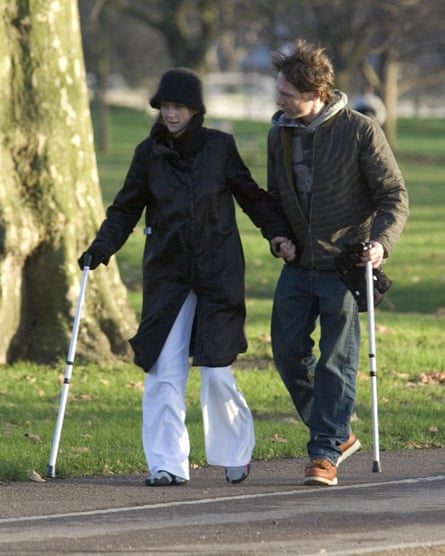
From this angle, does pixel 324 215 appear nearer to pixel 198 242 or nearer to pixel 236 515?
pixel 198 242

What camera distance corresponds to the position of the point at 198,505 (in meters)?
7.06

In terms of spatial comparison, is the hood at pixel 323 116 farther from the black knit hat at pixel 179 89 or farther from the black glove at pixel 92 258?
the black glove at pixel 92 258

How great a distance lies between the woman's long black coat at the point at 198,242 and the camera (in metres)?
7.61

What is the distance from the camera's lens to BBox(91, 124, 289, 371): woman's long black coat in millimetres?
7609

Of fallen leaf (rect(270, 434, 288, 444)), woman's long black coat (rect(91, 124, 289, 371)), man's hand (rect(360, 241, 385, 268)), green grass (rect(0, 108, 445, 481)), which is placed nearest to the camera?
man's hand (rect(360, 241, 385, 268))

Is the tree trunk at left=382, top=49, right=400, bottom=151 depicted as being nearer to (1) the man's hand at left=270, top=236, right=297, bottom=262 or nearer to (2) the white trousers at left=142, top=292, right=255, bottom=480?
(1) the man's hand at left=270, top=236, right=297, bottom=262

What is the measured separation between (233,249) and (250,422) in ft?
2.86

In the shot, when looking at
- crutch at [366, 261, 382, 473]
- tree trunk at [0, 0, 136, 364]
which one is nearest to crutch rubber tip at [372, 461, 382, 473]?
crutch at [366, 261, 382, 473]

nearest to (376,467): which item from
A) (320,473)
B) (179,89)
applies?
(320,473)

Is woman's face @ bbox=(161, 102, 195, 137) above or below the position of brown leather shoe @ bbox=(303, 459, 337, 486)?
above

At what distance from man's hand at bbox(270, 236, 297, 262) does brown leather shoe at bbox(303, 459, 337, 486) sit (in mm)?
1013

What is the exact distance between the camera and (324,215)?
7602mm

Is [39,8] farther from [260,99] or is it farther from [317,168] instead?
[260,99]

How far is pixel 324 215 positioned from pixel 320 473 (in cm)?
126
